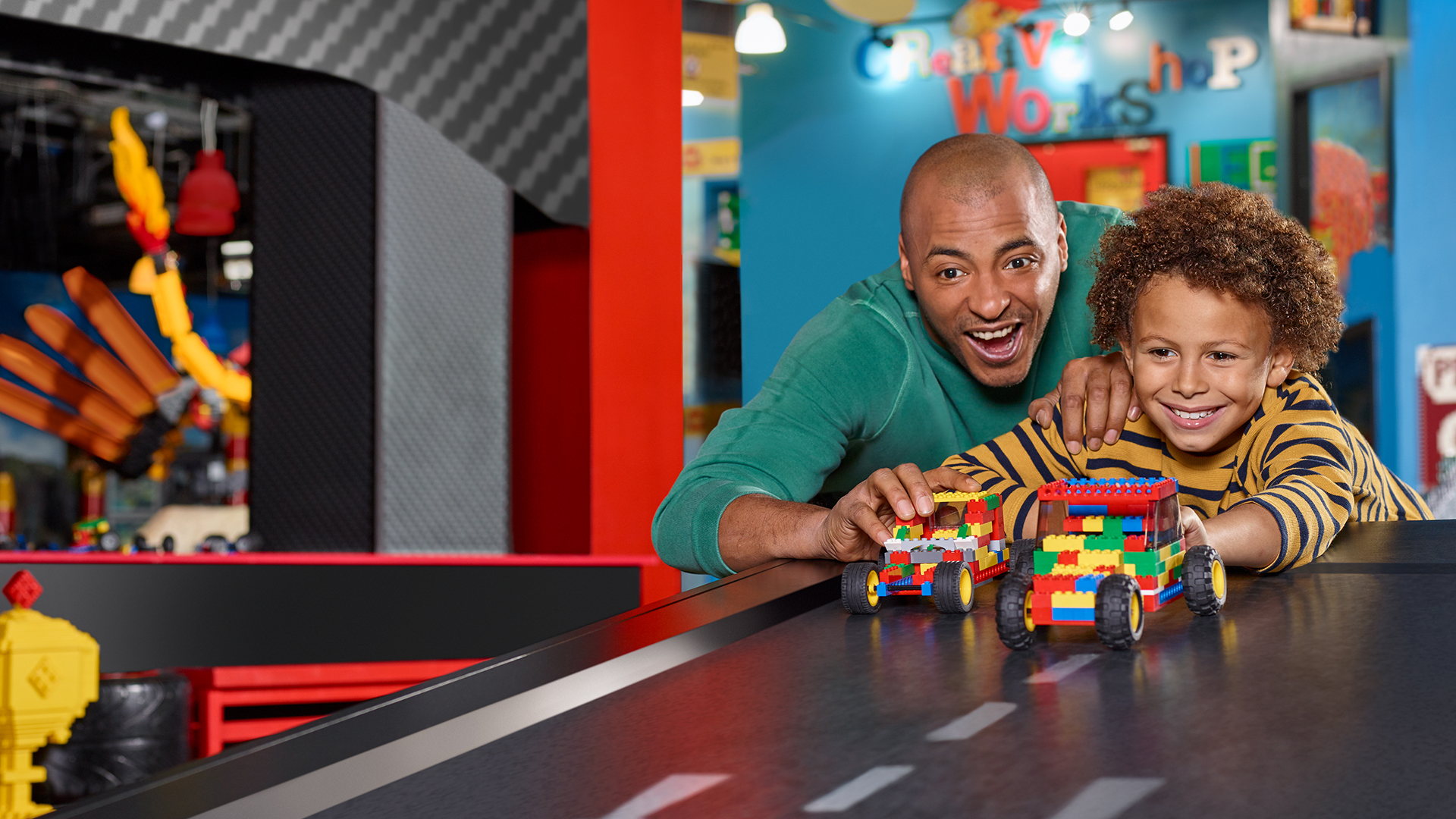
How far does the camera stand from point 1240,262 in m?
1.44

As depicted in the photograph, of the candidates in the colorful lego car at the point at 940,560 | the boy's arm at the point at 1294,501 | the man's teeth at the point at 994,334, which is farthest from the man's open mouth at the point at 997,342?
the colorful lego car at the point at 940,560

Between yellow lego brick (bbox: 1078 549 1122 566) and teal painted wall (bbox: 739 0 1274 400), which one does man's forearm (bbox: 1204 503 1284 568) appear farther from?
teal painted wall (bbox: 739 0 1274 400)

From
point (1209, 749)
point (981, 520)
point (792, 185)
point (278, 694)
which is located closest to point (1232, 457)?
point (981, 520)

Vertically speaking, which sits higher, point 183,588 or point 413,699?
point 413,699

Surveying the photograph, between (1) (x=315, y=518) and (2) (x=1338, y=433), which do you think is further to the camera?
(1) (x=315, y=518)

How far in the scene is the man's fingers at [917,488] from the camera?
1187 millimetres

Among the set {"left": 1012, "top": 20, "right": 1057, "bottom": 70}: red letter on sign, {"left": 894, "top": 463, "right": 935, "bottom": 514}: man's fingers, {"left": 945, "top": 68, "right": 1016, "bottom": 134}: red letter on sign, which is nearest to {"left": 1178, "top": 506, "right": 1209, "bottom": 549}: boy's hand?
{"left": 894, "top": 463, "right": 935, "bottom": 514}: man's fingers

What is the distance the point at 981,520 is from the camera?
1195mm

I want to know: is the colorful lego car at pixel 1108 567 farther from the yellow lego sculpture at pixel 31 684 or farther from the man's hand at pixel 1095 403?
the yellow lego sculpture at pixel 31 684

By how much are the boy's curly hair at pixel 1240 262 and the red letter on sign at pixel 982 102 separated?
454 centimetres

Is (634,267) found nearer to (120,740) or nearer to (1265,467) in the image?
(120,740)

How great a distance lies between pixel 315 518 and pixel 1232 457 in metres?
2.88

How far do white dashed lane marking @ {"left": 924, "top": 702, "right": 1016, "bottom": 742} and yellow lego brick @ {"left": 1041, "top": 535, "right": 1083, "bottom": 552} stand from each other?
29 centimetres

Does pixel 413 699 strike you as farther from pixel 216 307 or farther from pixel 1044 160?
pixel 216 307
